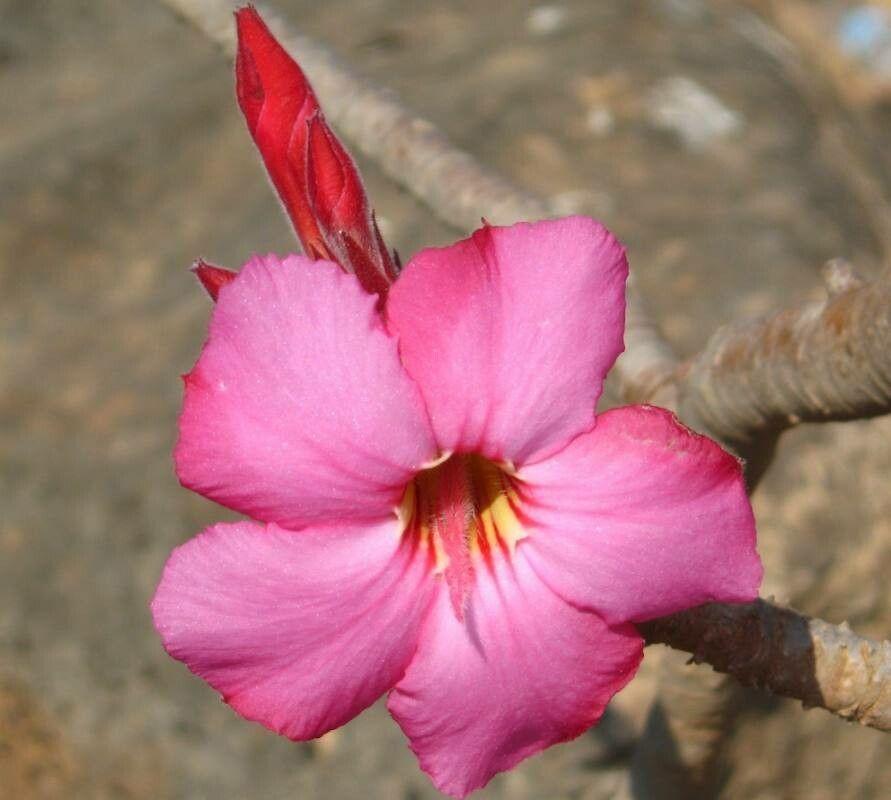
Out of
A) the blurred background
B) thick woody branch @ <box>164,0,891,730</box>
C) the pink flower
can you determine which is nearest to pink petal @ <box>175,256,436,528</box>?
the pink flower

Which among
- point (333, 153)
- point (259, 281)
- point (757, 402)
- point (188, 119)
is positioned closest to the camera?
point (259, 281)

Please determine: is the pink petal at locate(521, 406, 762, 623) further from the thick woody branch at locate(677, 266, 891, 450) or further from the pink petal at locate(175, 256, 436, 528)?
the thick woody branch at locate(677, 266, 891, 450)

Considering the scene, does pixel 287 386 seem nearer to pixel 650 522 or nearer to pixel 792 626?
pixel 650 522

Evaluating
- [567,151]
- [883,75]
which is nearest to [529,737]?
[567,151]

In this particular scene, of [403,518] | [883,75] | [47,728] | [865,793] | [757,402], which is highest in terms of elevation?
[403,518]

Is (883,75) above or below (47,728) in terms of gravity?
below

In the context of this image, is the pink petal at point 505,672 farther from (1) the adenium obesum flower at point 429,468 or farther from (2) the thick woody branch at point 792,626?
(2) the thick woody branch at point 792,626

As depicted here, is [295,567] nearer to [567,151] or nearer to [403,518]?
[403,518]
